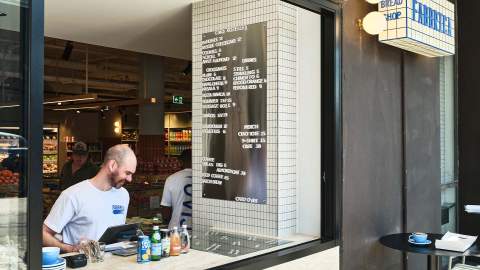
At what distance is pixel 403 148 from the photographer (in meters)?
4.70

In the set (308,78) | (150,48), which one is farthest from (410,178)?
(150,48)

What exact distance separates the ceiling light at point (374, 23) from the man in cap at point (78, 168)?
3.44 metres

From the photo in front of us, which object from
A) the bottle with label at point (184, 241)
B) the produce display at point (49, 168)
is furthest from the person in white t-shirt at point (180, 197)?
the produce display at point (49, 168)

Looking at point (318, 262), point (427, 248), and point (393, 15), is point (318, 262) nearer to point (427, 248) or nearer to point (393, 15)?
point (427, 248)

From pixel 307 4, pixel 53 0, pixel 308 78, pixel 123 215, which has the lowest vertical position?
pixel 123 215

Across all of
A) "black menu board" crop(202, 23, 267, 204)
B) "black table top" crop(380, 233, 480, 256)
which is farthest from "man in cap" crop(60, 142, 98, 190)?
"black table top" crop(380, 233, 480, 256)

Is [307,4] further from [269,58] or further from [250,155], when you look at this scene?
[250,155]

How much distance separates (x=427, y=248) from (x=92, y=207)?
8.22 feet

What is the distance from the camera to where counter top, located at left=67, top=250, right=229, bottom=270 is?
278 cm

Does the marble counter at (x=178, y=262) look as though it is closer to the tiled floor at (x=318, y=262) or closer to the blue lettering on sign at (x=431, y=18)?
the tiled floor at (x=318, y=262)

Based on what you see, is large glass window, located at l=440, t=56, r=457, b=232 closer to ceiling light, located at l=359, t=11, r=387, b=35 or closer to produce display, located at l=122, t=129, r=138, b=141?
ceiling light, located at l=359, t=11, r=387, b=35

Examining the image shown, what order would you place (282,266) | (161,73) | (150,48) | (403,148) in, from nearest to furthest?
(282,266), (403,148), (150,48), (161,73)

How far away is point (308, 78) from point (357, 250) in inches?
56.3

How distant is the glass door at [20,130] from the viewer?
1.85m
